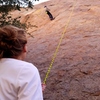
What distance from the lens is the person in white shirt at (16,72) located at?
51.0 inches

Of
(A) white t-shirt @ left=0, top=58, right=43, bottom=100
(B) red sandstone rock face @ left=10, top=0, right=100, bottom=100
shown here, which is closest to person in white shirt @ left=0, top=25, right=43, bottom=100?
(A) white t-shirt @ left=0, top=58, right=43, bottom=100

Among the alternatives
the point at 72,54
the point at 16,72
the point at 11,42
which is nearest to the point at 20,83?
the point at 16,72

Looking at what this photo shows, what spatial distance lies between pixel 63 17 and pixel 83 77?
8.04 m

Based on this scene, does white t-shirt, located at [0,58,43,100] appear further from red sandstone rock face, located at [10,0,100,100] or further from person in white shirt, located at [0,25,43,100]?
red sandstone rock face, located at [10,0,100,100]

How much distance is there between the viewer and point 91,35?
902 centimetres

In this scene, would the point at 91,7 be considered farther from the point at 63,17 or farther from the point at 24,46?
the point at 24,46

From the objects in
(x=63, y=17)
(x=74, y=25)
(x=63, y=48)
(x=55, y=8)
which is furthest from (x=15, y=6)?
(x=55, y=8)

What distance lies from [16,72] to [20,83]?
0.26 feet

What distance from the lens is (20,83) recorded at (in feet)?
4.22

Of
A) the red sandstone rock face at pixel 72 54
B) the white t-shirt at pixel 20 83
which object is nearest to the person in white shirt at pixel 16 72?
the white t-shirt at pixel 20 83

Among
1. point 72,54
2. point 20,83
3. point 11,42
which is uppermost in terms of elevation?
point 11,42

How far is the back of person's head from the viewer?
1.38 metres

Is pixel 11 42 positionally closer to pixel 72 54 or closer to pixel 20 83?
pixel 20 83

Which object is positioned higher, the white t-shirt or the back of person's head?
the back of person's head
